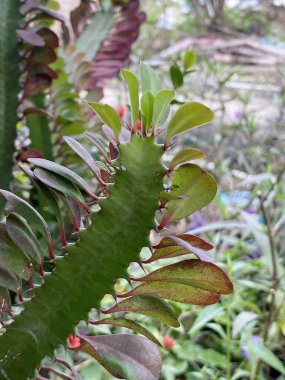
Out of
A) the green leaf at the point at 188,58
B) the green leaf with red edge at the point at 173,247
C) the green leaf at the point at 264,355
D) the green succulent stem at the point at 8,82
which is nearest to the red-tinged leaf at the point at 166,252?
the green leaf with red edge at the point at 173,247

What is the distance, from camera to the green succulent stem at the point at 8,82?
0.67 meters

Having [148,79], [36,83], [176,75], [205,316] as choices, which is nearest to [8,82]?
[36,83]

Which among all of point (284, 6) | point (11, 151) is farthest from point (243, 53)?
point (11, 151)

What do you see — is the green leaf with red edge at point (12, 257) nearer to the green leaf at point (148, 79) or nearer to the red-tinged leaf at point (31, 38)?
the green leaf at point (148, 79)

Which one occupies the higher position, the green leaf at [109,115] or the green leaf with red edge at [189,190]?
the green leaf at [109,115]

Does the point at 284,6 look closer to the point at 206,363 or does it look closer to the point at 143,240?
the point at 206,363

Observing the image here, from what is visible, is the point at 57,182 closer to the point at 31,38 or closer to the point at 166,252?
the point at 166,252

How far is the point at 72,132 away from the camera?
80 cm

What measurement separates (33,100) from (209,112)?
534mm

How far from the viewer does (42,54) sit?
2.30 ft

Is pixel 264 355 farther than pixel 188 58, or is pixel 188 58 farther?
pixel 264 355

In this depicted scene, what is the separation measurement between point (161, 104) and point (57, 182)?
88 mm

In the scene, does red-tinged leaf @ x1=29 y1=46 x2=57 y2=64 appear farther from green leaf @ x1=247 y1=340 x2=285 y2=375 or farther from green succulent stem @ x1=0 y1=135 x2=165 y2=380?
green leaf @ x1=247 y1=340 x2=285 y2=375

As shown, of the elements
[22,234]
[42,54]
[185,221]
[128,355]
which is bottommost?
[185,221]
